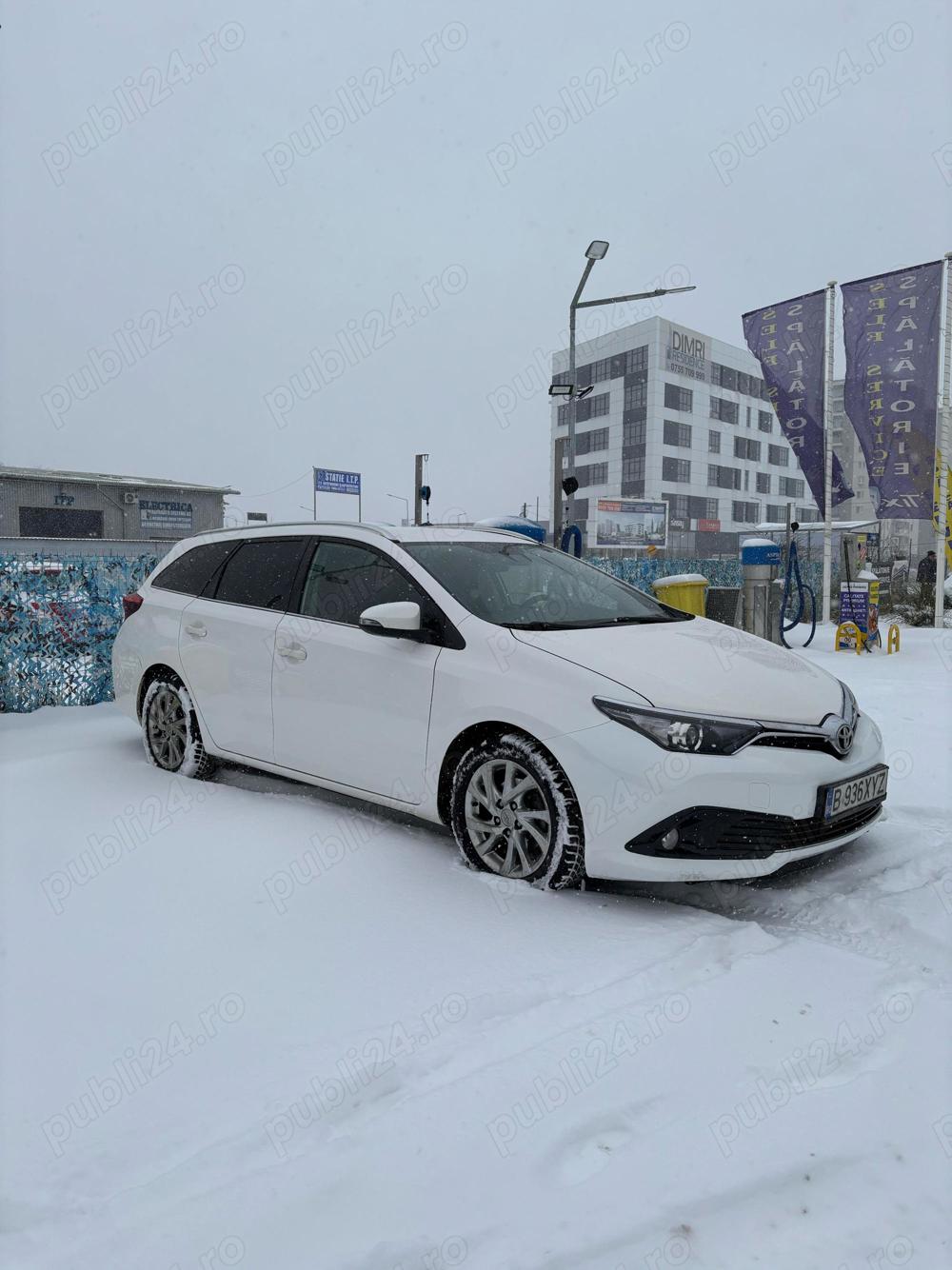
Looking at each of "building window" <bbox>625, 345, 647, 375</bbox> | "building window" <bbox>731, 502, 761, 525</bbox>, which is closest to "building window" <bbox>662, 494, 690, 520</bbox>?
"building window" <bbox>731, 502, 761, 525</bbox>

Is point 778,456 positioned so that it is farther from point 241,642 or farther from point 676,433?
point 241,642

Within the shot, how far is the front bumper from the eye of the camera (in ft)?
10.3

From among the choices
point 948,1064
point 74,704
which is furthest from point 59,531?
point 948,1064

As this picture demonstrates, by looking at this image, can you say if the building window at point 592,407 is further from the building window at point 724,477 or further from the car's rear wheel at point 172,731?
the car's rear wheel at point 172,731

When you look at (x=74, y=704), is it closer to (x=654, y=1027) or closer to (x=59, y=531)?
(x=654, y=1027)

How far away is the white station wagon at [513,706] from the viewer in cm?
319

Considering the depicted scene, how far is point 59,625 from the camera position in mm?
7141

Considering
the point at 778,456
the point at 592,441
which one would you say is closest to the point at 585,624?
the point at 592,441

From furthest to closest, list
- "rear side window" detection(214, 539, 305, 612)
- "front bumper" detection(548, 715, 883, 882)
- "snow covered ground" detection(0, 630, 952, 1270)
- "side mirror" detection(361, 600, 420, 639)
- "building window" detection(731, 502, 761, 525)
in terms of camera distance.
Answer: "building window" detection(731, 502, 761, 525) < "rear side window" detection(214, 539, 305, 612) < "side mirror" detection(361, 600, 420, 639) < "front bumper" detection(548, 715, 883, 882) < "snow covered ground" detection(0, 630, 952, 1270)

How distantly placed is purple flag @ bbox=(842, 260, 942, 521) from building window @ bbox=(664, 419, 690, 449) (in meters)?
51.7

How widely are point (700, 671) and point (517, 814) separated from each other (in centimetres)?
92

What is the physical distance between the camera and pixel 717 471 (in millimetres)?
69125

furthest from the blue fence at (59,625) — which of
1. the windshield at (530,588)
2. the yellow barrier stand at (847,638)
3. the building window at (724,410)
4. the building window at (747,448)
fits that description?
the building window at (747,448)

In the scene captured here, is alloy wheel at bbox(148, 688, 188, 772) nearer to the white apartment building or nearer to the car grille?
the car grille
